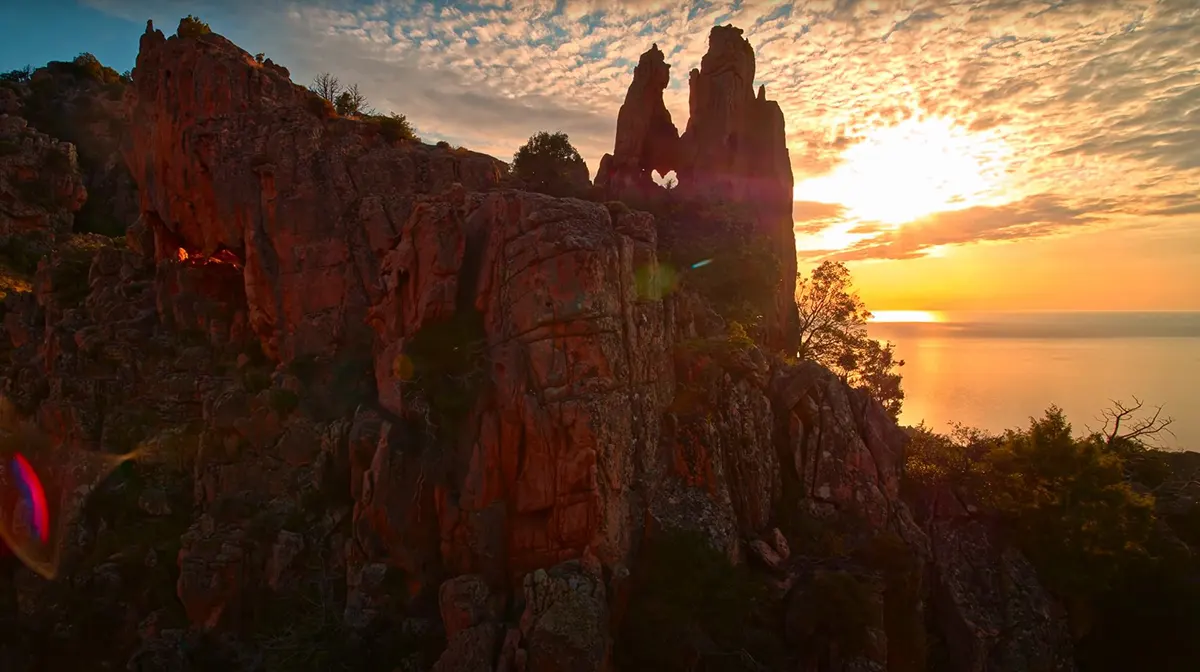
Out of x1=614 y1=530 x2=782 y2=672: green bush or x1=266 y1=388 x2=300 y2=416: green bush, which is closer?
x1=614 y1=530 x2=782 y2=672: green bush

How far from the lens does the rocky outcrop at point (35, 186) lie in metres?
54.0

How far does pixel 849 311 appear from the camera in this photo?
42.8 m

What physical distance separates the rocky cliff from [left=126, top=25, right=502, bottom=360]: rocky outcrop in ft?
0.46

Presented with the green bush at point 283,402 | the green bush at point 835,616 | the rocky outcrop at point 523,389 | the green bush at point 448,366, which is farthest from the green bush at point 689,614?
the green bush at point 283,402

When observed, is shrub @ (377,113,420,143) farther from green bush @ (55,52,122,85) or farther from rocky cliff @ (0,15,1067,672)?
green bush @ (55,52,122,85)

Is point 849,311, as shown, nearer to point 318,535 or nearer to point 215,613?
point 318,535

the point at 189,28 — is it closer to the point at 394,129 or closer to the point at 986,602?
the point at 394,129

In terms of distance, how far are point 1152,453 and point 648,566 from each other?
87.3 ft

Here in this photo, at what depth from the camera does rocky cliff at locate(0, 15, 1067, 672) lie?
17.9 meters

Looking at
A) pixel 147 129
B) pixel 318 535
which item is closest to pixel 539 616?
pixel 318 535

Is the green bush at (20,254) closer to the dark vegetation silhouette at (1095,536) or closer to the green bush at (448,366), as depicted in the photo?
the green bush at (448,366)

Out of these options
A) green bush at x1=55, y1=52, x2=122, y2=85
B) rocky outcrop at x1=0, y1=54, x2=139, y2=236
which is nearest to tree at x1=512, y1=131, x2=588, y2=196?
rocky outcrop at x1=0, y1=54, x2=139, y2=236

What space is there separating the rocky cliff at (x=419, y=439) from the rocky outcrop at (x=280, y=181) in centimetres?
14

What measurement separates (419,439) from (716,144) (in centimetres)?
4144
